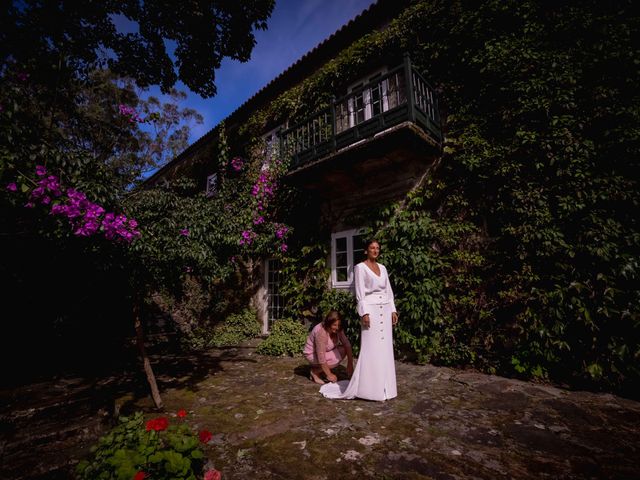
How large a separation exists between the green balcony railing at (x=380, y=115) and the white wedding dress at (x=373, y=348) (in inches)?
126

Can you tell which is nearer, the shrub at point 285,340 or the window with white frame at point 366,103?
the window with white frame at point 366,103

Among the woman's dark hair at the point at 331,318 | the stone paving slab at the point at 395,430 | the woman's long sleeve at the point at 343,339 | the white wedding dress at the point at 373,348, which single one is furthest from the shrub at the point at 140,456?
the woman's long sleeve at the point at 343,339

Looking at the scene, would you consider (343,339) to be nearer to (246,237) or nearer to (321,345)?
(321,345)

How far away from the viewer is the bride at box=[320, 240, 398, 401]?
394cm

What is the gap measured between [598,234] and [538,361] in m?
2.07

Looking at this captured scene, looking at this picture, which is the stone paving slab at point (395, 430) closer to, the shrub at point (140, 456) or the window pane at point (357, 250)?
the shrub at point (140, 456)

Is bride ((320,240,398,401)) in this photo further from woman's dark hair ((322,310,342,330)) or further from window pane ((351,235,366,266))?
window pane ((351,235,366,266))

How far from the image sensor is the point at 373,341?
400cm

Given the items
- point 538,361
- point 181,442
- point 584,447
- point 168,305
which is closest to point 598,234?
Result: point 538,361

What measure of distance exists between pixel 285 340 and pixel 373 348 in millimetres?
3788

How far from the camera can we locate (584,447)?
2.59 metres

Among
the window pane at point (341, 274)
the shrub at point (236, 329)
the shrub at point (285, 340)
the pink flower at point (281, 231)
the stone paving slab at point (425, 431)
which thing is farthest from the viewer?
the shrub at point (236, 329)

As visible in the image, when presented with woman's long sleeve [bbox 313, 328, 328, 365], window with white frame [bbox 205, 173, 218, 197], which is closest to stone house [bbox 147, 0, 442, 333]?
woman's long sleeve [bbox 313, 328, 328, 365]

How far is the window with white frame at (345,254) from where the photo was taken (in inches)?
277
